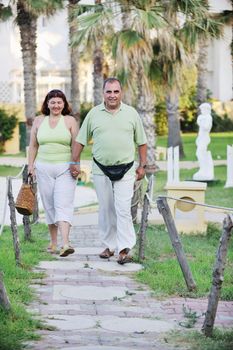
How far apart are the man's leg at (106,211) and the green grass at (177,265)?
1.41 ft

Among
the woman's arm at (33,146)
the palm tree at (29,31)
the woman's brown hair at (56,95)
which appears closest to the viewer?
the woman's brown hair at (56,95)

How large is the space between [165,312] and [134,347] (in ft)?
3.85

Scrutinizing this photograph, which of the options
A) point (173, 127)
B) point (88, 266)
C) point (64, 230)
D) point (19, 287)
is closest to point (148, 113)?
point (173, 127)

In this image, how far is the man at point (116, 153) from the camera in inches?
352

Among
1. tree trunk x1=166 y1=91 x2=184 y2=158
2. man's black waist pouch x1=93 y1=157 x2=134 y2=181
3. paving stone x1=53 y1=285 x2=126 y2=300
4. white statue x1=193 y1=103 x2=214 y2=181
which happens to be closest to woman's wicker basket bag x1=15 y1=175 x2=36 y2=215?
man's black waist pouch x1=93 y1=157 x2=134 y2=181

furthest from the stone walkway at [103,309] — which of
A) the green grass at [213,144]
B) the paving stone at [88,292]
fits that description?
the green grass at [213,144]

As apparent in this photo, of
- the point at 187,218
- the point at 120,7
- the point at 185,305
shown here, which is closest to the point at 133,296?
the point at 185,305

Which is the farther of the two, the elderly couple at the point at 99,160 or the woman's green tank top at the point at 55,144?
the woman's green tank top at the point at 55,144

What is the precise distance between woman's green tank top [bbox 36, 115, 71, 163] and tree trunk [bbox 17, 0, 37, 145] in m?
13.7

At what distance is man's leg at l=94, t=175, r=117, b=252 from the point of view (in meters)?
9.16

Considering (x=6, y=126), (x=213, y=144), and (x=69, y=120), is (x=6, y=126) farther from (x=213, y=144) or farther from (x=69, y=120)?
(x=69, y=120)

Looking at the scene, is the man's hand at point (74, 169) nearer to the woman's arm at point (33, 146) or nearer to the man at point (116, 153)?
the man at point (116, 153)

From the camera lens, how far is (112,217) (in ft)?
30.6

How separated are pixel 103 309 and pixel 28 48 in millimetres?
17813
